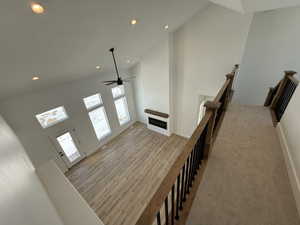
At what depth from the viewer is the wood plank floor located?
357 cm

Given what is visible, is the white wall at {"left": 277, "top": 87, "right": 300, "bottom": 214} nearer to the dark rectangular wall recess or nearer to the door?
the dark rectangular wall recess

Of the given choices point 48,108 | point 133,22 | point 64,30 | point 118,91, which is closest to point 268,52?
point 133,22

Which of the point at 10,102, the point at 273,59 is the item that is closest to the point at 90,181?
the point at 10,102

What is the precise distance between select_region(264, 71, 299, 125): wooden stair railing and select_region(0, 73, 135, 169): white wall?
5.77 m

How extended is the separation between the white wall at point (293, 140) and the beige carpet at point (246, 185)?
0.32 feet

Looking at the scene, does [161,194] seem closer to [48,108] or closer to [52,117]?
[48,108]

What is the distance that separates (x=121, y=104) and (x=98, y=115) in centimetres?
149

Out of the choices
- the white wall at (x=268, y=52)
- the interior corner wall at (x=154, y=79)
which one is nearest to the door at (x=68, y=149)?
the interior corner wall at (x=154, y=79)

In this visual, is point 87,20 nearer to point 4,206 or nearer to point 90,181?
point 4,206

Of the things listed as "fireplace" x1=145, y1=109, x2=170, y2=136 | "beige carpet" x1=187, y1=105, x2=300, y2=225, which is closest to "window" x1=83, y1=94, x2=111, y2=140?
"fireplace" x1=145, y1=109, x2=170, y2=136

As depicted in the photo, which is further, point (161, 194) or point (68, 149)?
point (68, 149)

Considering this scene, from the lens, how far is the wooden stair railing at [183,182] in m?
0.78

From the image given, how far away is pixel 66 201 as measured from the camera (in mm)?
2109

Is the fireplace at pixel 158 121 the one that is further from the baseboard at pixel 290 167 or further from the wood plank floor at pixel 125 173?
the baseboard at pixel 290 167
